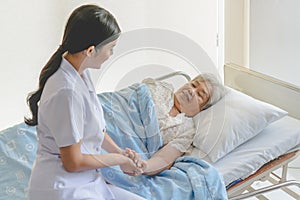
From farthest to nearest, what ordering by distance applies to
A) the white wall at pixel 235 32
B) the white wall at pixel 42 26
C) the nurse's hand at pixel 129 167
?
1. the white wall at pixel 42 26
2. the white wall at pixel 235 32
3. the nurse's hand at pixel 129 167

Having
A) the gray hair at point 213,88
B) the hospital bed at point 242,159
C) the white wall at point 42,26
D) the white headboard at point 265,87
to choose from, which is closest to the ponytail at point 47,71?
the hospital bed at point 242,159

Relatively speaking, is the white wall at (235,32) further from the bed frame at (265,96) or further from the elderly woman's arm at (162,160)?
the elderly woman's arm at (162,160)

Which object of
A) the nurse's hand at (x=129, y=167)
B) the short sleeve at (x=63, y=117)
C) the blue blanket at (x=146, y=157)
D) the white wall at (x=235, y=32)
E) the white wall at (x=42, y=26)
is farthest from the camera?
the white wall at (x=42, y=26)

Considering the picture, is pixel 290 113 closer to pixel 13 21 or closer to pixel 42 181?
pixel 42 181

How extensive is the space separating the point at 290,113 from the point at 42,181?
4.41 ft

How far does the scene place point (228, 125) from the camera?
5.84 ft

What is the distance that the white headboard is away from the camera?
198cm

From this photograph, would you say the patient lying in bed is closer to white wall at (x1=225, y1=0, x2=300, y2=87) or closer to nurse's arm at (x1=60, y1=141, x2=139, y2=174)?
nurse's arm at (x1=60, y1=141, x2=139, y2=174)

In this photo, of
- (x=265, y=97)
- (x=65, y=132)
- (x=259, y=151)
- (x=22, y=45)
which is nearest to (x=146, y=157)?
(x=259, y=151)

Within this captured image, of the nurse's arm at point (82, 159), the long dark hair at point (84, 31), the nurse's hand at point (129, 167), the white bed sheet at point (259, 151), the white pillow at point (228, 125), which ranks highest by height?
the long dark hair at point (84, 31)

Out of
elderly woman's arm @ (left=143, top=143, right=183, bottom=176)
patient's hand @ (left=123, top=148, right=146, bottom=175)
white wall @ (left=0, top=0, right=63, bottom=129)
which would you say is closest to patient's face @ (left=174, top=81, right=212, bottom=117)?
elderly woman's arm @ (left=143, top=143, right=183, bottom=176)

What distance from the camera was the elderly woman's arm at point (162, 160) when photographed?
5.22ft

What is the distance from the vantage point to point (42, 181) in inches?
46.3

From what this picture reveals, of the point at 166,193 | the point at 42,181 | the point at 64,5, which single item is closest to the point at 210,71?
the point at 166,193
